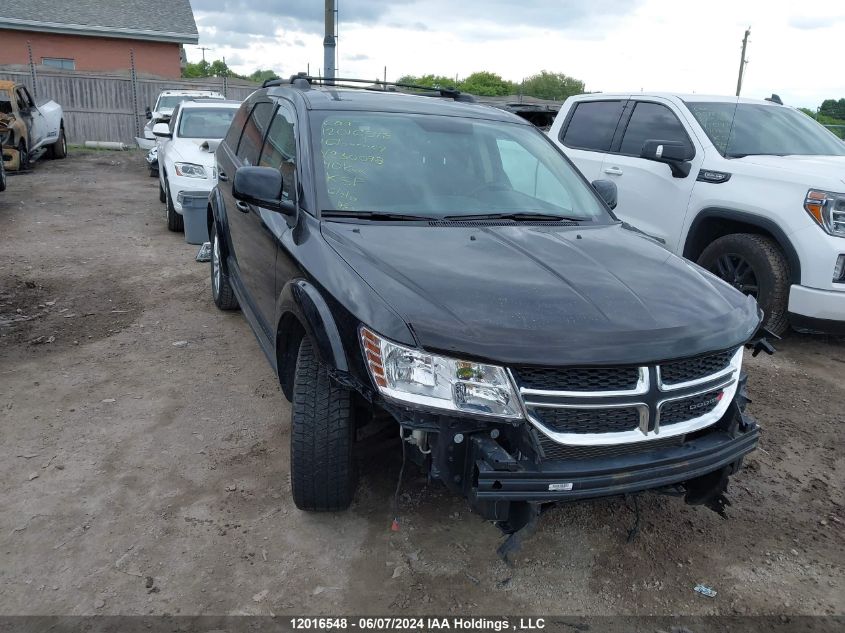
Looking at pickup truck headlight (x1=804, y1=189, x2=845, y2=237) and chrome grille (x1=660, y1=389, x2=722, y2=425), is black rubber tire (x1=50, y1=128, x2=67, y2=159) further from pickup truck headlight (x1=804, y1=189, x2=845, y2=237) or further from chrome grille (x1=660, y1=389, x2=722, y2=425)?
chrome grille (x1=660, y1=389, x2=722, y2=425)

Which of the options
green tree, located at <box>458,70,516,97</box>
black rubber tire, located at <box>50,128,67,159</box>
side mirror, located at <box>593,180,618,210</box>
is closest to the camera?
side mirror, located at <box>593,180,618,210</box>

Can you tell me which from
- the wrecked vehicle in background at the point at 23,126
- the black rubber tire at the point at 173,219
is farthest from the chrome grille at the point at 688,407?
the wrecked vehicle in background at the point at 23,126

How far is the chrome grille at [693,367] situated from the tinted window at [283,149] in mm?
1958

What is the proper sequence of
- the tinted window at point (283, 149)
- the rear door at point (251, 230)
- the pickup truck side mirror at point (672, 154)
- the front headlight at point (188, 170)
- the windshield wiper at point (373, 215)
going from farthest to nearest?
the front headlight at point (188, 170) → the pickup truck side mirror at point (672, 154) → the rear door at point (251, 230) → the tinted window at point (283, 149) → the windshield wiper at point (373, 215)

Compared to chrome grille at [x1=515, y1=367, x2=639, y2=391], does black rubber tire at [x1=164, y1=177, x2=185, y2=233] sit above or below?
below

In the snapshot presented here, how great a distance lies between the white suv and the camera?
5.04m

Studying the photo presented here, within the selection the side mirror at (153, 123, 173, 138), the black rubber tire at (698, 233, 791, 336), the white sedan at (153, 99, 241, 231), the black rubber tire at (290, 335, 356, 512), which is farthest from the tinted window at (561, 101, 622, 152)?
the side mirror at (153, 123, 173, 138)

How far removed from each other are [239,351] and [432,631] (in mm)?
3138

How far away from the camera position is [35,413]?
4117 mm

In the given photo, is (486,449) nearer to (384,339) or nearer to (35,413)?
(384,339)

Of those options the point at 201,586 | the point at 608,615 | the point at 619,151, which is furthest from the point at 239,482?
the point at 619,151

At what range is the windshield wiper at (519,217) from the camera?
11.1 feet

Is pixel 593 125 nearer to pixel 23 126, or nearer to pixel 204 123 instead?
pixel 204 123

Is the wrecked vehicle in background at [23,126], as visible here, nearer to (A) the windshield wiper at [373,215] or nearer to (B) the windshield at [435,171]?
(B) the windshield at [435,171]
